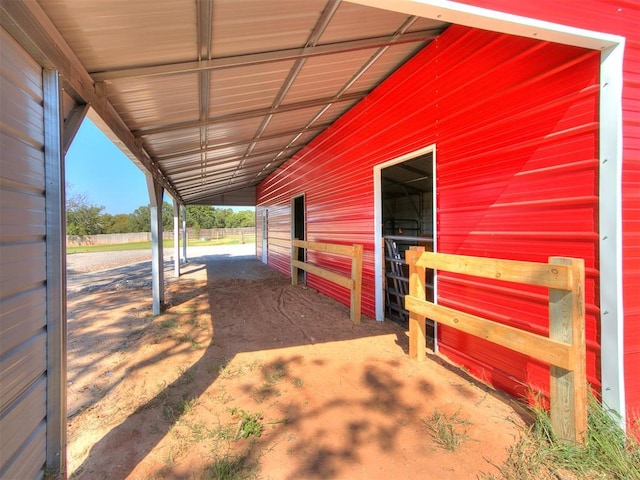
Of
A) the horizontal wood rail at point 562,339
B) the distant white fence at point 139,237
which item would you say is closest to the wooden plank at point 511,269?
the horizontal wood rail at point 562,339

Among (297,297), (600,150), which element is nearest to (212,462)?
(600,150)

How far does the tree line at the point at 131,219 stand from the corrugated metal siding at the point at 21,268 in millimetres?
27177

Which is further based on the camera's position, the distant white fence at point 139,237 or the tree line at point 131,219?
the tree line at point 131,219

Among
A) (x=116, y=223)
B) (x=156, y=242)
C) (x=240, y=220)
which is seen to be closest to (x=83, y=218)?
(x=116, y=223)

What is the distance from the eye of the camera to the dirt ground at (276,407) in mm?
1775

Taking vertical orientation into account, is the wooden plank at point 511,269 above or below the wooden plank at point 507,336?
above

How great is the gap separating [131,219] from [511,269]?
5594 centimetres

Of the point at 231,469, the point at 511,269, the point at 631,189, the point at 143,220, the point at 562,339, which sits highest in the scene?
the point at 143,220

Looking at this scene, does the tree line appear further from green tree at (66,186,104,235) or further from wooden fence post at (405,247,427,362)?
wooden fence post at (405,247,427,362)

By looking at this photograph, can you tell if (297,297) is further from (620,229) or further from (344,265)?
(620,229)

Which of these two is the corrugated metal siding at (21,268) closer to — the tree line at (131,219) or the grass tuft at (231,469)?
the grass tuft at (231,469)

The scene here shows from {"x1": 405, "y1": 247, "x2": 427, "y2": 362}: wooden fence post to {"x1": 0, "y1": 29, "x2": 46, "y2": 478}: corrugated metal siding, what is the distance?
2803 millimetres

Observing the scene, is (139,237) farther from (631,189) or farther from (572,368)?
(631,189)

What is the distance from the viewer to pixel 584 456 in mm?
1677
